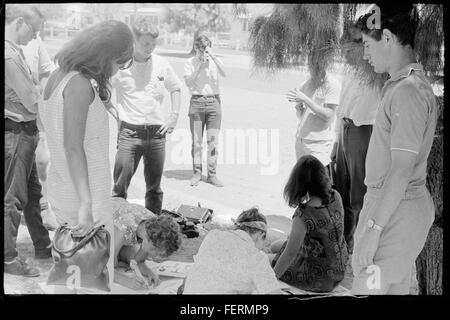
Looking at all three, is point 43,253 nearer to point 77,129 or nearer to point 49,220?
point 49,220

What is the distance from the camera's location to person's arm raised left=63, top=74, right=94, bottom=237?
12.9 feet

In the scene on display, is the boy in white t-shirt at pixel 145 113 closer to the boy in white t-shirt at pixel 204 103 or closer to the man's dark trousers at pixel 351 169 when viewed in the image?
the boy in white t-shirt at pixel 204 103

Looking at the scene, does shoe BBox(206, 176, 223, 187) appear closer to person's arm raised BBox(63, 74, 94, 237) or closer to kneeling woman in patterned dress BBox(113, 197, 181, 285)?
kneeling woman in patterned dress BBox(113, 197, 181, 285)

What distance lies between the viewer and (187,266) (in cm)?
416

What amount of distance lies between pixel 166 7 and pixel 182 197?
3.68 feet

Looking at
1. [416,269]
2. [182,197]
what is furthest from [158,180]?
[416,269]

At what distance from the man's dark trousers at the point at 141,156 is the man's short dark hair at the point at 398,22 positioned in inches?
53.5

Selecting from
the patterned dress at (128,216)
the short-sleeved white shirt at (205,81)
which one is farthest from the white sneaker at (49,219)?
the short-sleeved white shirt at (205,81)

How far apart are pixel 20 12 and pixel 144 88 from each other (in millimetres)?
821

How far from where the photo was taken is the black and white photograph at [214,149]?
13.1 ft

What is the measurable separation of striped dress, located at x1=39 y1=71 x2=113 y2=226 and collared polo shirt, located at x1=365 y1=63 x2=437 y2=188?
152 centimetres

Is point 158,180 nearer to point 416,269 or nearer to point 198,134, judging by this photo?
point 198,134

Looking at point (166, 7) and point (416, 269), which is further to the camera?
point (416, 269)

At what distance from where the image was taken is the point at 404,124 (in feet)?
12.2
